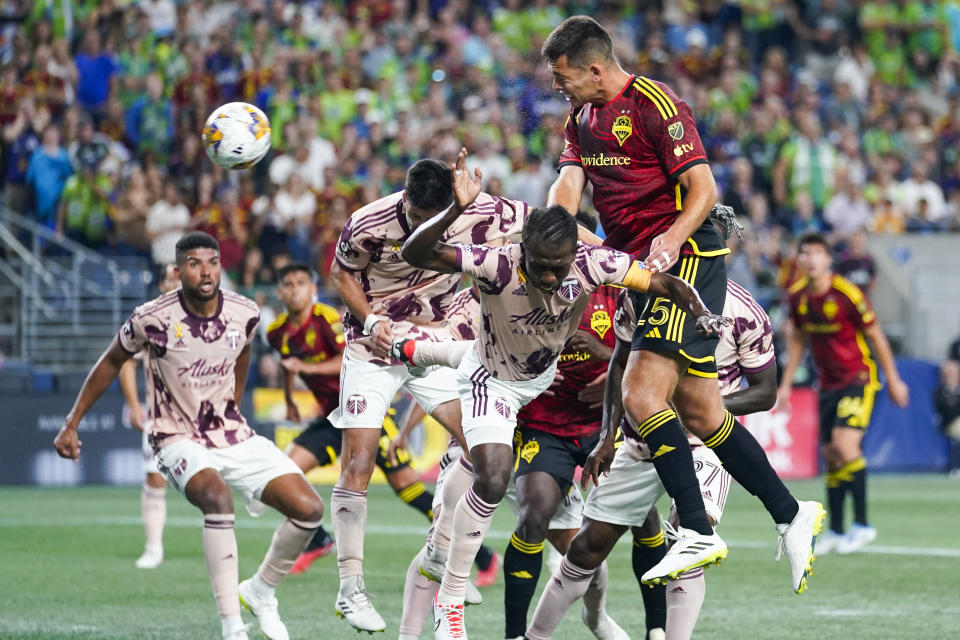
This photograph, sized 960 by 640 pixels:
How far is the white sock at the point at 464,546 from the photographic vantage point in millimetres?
6832

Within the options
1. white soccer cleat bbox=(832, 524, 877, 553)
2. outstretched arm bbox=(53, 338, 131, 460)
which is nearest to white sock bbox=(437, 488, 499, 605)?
outstretched arm bbox=(53, 338, 131, 460)

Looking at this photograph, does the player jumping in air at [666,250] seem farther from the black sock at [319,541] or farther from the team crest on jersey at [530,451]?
the black sock at [319,541]

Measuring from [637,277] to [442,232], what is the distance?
3.05 ft

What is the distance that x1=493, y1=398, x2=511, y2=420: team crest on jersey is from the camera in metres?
6.95

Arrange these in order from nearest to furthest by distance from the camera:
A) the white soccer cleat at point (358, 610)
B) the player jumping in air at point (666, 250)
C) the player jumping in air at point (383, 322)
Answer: the player jumping in air at point (666, 250) → the white soccer cleat at point (358, 610) → the player jumping in air at point (383, 322)

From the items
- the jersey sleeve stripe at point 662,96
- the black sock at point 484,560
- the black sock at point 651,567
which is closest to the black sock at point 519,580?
the black sock at point 651,567

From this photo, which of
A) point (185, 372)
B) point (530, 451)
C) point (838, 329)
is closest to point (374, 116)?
point (838, 329)

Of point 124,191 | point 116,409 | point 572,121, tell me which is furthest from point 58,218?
point 572,121

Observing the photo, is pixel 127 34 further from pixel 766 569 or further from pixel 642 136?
pixel 642 136

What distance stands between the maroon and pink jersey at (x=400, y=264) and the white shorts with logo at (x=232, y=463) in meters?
0.82

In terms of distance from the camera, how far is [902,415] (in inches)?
813

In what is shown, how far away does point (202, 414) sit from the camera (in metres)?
8.12

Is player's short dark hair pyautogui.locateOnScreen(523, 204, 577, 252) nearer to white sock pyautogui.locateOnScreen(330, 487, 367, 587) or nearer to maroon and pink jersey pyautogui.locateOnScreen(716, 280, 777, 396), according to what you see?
maroon and pink jersey pyautogui.locateOnScreen(716, 280, 777, 396)

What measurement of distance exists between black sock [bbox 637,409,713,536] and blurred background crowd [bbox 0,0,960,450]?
36.4 ft
